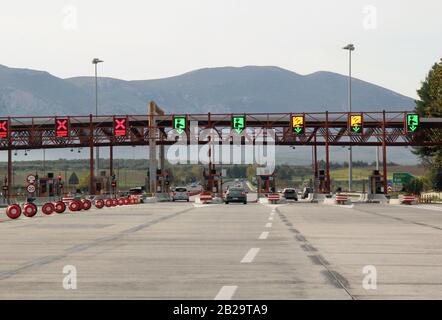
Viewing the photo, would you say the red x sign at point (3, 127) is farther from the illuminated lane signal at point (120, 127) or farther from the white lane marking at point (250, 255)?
the white lane marking at point (250, 255)

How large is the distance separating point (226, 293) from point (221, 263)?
4393 mm

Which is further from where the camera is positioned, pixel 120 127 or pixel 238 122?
pixel 120 127

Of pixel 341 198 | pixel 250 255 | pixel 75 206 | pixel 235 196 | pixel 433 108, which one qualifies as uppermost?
pixel 433 108

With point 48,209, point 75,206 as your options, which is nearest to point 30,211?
point 48,209

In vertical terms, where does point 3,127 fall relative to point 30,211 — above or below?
above

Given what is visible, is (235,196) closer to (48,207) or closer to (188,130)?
(188,130)

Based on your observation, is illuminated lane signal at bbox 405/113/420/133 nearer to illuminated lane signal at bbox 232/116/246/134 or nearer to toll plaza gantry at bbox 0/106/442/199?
toll plaza gantry at bbox 0/106/442/199

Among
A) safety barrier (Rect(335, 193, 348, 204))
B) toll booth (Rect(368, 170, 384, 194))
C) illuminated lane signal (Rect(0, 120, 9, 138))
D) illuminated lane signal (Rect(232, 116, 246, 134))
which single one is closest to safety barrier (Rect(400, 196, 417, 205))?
safety barrier (Rect(335, 193, 348, 204))

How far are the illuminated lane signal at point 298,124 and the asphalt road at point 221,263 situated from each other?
154 ft

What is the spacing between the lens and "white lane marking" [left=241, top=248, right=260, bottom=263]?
A: 1631 centimetres

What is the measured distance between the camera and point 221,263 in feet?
51.7

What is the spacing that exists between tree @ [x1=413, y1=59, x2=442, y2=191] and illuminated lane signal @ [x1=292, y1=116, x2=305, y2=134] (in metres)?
14.0

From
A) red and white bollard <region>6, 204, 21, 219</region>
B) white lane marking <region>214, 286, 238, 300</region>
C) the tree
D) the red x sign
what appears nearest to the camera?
white lane marking <region>214, 286, 238, 300</region>

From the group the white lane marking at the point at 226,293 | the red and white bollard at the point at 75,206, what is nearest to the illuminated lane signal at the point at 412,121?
the red and white bollard at the point at 75,206
